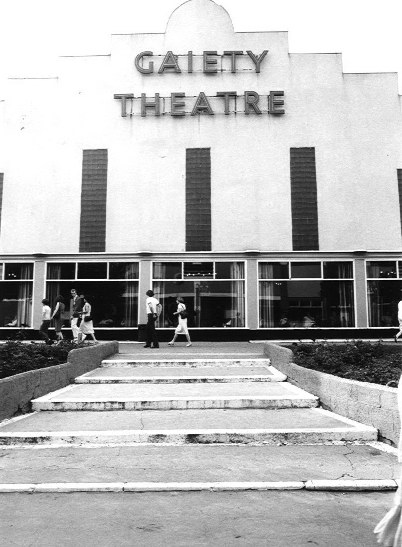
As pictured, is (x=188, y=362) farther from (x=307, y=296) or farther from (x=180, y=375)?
(x=307, y=296)

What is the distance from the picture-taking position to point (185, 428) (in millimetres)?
6566

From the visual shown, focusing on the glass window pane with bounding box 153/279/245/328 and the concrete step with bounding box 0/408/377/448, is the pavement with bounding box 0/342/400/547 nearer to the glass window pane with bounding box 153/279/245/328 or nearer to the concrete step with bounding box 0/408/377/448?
the concrete step with bounding box 0/408/377/448

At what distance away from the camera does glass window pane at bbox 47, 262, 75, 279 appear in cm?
2036

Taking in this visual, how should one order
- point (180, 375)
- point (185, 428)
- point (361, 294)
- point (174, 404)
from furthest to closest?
1. point (361, 294)
2. point (180, 375)
3. point (174, 404)
4. point (185, 428)

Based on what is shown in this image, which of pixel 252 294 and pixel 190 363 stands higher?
pixel 252 294

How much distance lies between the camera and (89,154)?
20.9 meters

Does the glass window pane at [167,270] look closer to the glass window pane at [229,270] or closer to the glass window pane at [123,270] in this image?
the glass window pane at [123,270]

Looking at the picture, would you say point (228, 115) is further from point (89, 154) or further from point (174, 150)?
point (89, 154)

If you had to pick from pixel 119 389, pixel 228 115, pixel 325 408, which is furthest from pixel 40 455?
pixel 228 115

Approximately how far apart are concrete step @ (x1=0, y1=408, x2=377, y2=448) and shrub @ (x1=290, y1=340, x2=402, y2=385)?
48.7 inches

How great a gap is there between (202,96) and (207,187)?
3.84 m

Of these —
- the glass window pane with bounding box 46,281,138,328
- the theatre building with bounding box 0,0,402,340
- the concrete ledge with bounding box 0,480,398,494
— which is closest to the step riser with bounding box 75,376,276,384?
the concrete ledge with bounding box 0,480,398,494

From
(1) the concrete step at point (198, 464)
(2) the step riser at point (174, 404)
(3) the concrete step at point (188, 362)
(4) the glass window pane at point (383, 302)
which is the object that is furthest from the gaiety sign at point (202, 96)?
(1) the concrete step at point (198, 464)

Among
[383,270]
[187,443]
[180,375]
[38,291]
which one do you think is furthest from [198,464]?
[383,270]
